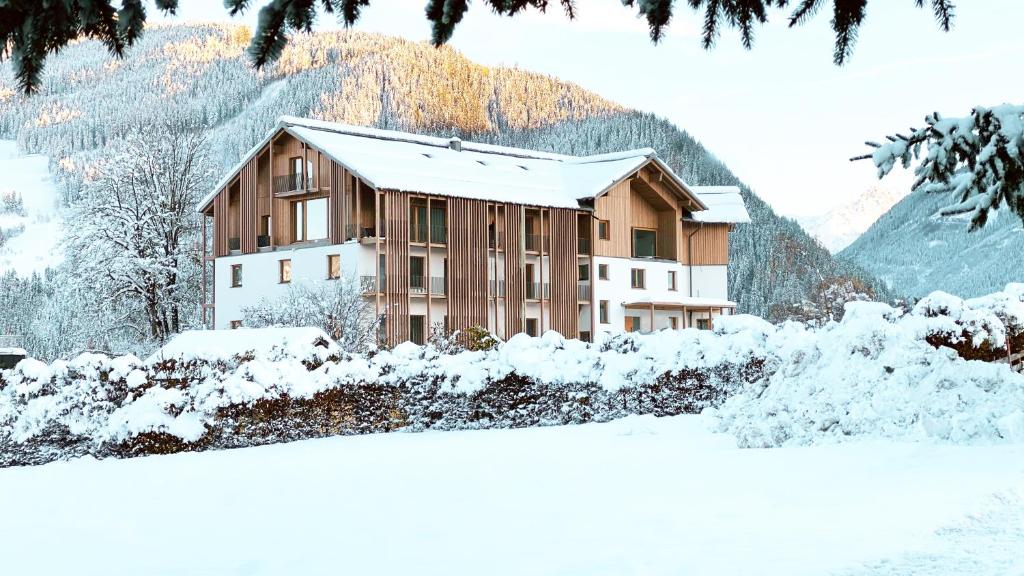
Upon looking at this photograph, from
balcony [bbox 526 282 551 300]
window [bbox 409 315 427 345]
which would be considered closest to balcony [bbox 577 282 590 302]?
balcony [bbox 526 282 551 300]

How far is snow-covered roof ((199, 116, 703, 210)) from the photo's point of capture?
45406 millimetres

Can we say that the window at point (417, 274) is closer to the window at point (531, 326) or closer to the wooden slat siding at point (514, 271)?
the wooden slat siding at point (514, 271)

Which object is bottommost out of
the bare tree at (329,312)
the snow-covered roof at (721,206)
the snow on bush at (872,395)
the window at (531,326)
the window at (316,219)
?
the snow on bush at (872,395)

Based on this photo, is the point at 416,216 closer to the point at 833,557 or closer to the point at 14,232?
the point at 833,557

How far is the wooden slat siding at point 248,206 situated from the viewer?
49.2m

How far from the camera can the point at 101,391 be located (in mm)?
16781

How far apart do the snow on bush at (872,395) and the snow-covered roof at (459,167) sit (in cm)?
2833

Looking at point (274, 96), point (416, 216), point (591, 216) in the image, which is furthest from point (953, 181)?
point (274, 96)

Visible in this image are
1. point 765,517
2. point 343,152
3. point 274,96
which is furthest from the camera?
point 274,96

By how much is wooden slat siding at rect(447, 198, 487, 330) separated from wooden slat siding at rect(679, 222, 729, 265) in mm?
12973

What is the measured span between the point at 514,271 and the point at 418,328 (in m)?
4.85

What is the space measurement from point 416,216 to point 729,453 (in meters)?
32.1

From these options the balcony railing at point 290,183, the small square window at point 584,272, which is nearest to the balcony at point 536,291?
the small square window at point 584,272

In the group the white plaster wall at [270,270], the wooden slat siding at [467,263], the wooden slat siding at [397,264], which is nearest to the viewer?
the wooden slat siding at [397,264]
